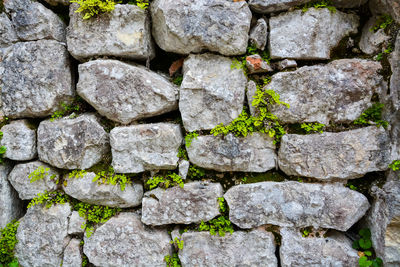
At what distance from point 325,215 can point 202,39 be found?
6.90ft

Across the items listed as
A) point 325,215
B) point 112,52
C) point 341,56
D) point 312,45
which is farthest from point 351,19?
point 112,52

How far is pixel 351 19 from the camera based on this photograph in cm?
267

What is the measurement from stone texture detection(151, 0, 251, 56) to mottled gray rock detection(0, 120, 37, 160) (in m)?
1.89

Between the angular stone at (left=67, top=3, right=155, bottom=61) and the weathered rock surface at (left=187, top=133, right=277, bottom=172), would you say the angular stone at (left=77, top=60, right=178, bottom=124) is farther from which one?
the weathered rock surface at (left=187, top=133, right=277, bottom=172)

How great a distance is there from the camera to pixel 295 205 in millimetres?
2561

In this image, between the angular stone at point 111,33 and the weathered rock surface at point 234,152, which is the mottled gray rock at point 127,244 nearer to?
the weathered rock surface at point 234,152

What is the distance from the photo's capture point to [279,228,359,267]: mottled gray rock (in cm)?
251

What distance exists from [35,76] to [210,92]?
1849mm

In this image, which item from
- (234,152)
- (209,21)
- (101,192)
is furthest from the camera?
(101,192)

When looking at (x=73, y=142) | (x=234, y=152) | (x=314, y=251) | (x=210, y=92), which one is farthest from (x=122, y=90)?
(x=314, y=251)

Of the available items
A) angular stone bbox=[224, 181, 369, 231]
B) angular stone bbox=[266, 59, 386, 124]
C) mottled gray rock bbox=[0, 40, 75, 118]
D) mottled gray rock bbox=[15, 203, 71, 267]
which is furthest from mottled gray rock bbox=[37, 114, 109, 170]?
angular stone bbox=[266, 59, 386, 124]

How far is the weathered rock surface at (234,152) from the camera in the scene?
2.59 meters

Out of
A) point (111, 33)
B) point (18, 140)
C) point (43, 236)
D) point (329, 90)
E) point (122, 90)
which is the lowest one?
point (43, 236)

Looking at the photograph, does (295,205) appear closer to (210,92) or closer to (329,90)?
(329,90)
